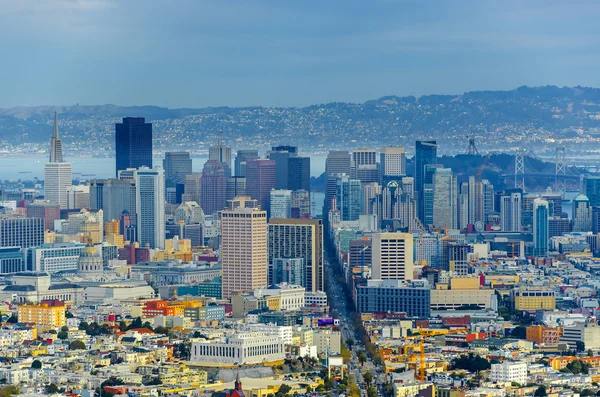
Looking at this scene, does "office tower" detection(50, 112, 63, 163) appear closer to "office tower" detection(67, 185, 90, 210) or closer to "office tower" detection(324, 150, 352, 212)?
"office tower" detection(67, 185, 90, 210)

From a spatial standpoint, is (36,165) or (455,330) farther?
(36,165)

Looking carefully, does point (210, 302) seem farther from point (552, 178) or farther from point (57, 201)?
point (552, 178)

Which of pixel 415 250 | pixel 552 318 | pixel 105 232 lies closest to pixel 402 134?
pixel 105 232

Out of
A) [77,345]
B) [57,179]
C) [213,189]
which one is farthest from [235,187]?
[77,345]

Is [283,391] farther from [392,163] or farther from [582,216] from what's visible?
[392,163]

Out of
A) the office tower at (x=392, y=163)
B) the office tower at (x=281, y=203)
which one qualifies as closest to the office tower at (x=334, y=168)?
the office tower at (x=392, y=163)

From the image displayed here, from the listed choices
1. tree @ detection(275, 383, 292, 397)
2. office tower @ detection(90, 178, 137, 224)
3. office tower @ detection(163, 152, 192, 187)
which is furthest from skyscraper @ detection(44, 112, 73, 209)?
tree @ detection(275, 383, 292, 397)

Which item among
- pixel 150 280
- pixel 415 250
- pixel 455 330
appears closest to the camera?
pixel 455 330

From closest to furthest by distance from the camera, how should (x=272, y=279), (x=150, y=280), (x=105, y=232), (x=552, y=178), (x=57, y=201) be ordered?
(x=272, y=279) → (x=150, y=280) → (x=105, y=232) → (x=57, y=201) → (x=552, y=178)
